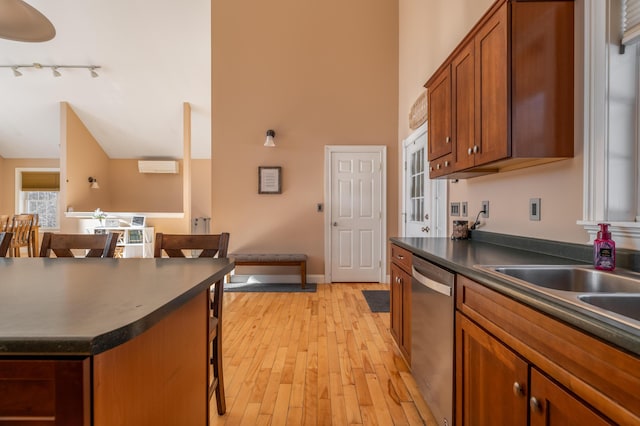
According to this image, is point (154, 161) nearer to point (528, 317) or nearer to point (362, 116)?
point (362, 116)

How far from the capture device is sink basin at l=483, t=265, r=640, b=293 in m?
1.22

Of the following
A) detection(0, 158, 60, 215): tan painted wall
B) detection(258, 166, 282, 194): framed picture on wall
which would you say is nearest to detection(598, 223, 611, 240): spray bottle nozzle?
detection(258, 166, 282, 194): framed picture on wall

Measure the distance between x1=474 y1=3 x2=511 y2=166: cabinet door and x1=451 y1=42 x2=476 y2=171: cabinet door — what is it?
0.06 m

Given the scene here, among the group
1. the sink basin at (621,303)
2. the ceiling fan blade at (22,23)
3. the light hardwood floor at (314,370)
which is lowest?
the light hardwood floor at (314,370)

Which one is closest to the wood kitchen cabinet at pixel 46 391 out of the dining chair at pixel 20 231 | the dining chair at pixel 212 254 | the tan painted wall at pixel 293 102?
the dining chair at pixel 212 254

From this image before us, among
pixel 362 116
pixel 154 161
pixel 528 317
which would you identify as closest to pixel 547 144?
pixel 528 317

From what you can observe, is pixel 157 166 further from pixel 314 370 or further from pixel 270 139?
pixel 314 370

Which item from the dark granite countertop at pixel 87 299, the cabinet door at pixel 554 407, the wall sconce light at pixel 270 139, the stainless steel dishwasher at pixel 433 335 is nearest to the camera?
the dark granite countertop at pixel 87 299

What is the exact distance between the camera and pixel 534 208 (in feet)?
5.98

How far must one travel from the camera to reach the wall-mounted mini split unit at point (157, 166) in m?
8.48

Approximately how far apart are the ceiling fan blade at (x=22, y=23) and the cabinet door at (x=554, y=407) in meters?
3.12

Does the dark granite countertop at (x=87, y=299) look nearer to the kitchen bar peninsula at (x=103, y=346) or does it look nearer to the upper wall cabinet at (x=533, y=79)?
the kitchen bar peninsula at (x=103, y=346)

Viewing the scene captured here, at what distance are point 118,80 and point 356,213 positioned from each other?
5.43m

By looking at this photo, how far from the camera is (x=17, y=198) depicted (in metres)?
8.47
